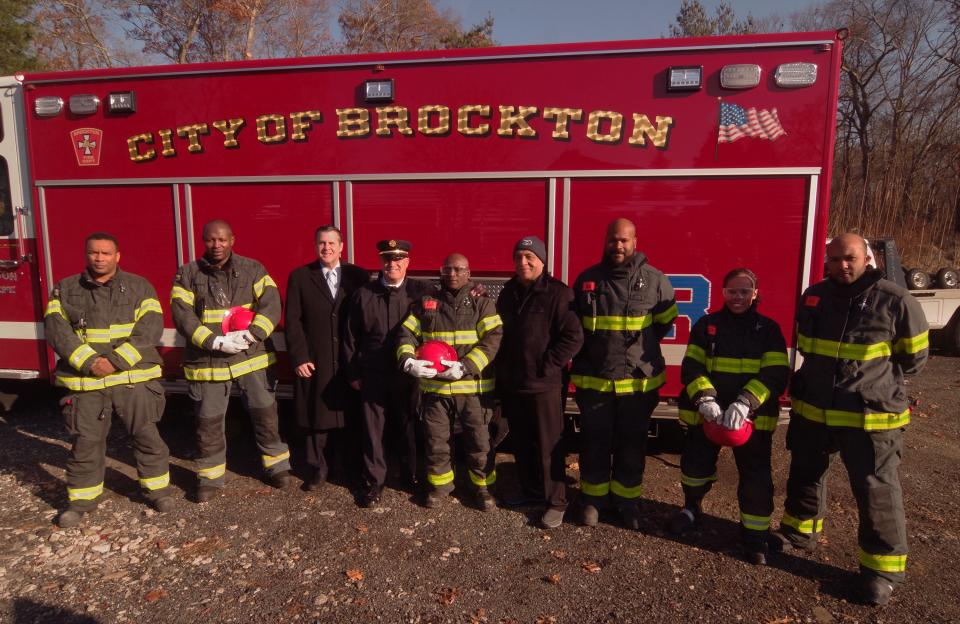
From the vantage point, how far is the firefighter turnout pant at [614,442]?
3.71 m

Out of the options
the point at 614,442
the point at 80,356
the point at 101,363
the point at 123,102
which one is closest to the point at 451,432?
the point at 614,442

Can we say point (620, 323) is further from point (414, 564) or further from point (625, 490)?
point (414, 564)

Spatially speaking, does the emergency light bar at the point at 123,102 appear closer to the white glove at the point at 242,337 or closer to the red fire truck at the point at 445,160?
the red fire truck at the point at 445,160

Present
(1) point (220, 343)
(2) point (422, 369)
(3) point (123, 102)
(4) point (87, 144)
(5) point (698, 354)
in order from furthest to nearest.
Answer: (4) point (87, 144) < (3) point (123, 102) < (1) point (220, 343) < (2) point (422, 369) < (5) point (698, 354)

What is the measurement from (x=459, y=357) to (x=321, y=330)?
1073 mm

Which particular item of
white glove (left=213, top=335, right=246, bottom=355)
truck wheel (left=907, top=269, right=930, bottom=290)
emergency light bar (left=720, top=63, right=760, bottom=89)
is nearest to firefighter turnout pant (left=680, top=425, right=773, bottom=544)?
emergency light bar (left=720, top=63, right=760, bottom=89)

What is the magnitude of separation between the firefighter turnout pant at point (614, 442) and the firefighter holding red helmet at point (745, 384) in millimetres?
329

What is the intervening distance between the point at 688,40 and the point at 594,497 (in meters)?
3.15

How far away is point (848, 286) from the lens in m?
3.18

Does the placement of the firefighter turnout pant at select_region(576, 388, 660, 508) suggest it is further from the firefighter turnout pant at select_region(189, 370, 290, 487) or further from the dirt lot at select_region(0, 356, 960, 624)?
the firefighter turnout pant at select_region(189, 370, 290, 487)

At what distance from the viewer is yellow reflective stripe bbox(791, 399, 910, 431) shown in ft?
10.2

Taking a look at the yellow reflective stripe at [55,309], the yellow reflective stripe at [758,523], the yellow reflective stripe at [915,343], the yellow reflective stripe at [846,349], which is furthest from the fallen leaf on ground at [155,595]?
the yellow reflective stripe at [915,343]

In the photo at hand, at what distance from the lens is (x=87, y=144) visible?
16.2 feet

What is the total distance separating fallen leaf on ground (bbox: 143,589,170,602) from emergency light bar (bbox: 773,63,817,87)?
4.88m
